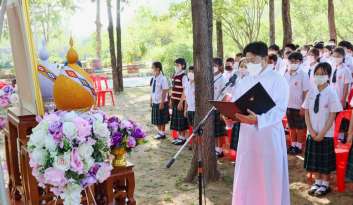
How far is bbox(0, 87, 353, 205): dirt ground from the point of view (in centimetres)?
530

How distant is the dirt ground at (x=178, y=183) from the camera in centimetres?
530

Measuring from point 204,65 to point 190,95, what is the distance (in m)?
2.28

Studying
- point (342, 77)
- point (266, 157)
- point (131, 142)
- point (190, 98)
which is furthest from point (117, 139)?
point (342, 77)

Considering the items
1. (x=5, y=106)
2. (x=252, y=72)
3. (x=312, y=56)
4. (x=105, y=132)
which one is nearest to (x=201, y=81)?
(x=252, y=72)

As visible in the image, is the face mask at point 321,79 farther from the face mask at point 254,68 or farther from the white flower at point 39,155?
the white flower at point 39,155

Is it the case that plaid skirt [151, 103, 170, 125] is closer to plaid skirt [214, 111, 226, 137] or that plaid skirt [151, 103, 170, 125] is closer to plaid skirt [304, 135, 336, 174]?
plaid skirt [214, 111, 226, 137]

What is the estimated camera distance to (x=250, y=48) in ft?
13.7

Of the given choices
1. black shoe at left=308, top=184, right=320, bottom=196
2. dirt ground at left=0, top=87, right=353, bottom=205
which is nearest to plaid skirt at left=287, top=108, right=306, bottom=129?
dirt ground at left=0, top=87, right=353, bottom=205

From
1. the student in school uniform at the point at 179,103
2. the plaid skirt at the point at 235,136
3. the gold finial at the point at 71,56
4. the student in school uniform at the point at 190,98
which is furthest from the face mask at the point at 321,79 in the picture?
the student in school uniform at the point at 179,103

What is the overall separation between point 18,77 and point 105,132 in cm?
156

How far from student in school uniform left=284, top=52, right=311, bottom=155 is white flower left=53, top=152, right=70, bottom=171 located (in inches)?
→ 212

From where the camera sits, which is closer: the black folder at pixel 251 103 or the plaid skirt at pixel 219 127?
the black folder at pixel 251 103

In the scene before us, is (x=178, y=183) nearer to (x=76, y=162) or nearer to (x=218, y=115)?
(x=218, y=115)

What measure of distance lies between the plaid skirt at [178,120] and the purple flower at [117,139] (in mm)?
5370
